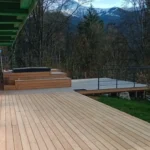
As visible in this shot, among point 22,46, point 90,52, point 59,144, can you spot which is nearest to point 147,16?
point 90,52

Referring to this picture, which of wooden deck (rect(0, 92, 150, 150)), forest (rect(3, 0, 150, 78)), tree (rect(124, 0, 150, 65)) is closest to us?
wooden deck (rect(0, 92, 150, 150))

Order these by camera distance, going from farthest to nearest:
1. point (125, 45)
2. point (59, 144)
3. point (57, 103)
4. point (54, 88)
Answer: point (125, 45)
point (54, 88)
point (57, 103)
point (59, 144)

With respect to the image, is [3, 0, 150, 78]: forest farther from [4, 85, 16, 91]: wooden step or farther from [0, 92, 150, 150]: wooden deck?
[0, 92, 150, 150]: wooden deck

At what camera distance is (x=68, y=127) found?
492cm

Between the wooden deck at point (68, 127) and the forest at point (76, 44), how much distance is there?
915cm

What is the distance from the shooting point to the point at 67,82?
10836mm

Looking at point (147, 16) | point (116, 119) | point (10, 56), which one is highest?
point (147, 16)

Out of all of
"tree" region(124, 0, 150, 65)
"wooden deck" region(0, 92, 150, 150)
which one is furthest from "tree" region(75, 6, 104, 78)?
"wooden deck" region(0, 92, 150, 150)

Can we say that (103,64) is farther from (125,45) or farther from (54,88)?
(54,88)

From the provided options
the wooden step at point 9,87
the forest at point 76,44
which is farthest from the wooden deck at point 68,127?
the forest at point 76,44

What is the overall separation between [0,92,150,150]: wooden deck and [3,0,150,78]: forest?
9.15 metres

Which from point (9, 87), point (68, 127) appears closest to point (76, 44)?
point (9, 87)

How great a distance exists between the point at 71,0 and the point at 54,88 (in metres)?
9.54

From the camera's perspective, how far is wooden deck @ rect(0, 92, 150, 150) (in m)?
3.93
